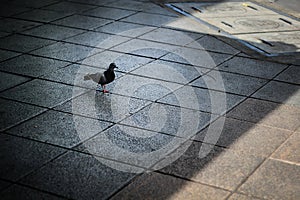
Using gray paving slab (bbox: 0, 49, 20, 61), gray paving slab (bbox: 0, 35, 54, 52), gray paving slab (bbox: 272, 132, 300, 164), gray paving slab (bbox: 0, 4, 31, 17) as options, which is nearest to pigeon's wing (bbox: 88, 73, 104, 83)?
gray paving slab (bbox: 0, 49, 20, 61)

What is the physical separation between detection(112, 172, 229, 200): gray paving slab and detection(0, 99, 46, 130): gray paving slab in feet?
6.45

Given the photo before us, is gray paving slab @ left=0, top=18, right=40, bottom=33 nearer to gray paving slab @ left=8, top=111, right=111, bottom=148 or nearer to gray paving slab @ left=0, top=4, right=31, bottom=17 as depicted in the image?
gray paving slab @ left=0, top=4, right=31, bottom=17

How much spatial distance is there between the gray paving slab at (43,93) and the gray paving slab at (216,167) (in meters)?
2.08

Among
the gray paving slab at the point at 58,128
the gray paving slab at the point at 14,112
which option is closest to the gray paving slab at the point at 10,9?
the gray paving slab at the point at 14,112

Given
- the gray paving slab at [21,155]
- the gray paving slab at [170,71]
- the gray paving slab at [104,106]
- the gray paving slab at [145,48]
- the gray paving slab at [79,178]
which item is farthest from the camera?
the gray paving slab at [145,48]

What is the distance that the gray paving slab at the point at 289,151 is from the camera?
5.46 m

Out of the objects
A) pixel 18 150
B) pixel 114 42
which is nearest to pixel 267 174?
pixel 18 150

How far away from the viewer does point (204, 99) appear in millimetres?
6793

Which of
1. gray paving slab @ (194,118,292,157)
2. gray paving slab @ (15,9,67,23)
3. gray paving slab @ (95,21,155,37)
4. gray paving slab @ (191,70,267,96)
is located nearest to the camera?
gray paving slab @ (194,118,292,157)

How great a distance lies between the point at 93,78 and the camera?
6902 mm

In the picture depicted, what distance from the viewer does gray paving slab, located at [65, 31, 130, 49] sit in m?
8.75

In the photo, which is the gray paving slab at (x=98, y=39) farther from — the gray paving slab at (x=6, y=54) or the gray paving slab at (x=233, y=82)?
the gray paving slab at (x=233, y=82)

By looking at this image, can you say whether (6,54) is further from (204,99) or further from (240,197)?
(240,197)

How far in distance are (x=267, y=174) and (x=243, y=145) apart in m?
0.62
